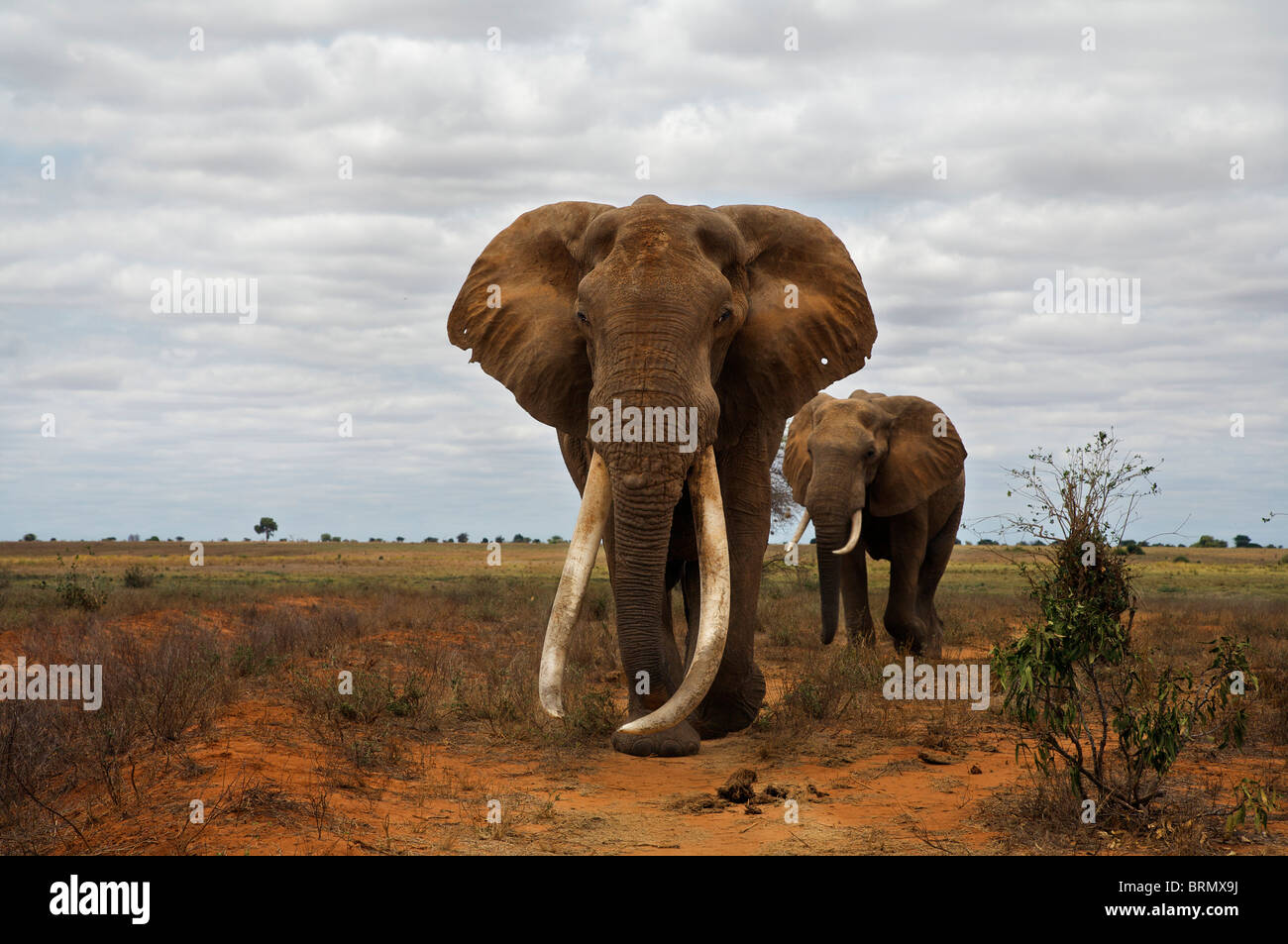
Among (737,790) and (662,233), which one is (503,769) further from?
(662,233)

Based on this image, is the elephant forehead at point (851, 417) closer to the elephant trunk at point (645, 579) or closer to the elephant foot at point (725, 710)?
the elephant foot at point (725, 710)

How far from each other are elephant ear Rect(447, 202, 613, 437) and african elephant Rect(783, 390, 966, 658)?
6199mm

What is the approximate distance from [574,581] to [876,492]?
8.66m

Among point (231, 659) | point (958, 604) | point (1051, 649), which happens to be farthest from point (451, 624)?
point (1051, 649)

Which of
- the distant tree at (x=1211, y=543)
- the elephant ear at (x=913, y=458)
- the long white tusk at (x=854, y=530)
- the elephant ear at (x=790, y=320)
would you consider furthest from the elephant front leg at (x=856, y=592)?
the distant tree at (x=1211, y=543)

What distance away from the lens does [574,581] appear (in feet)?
24.7

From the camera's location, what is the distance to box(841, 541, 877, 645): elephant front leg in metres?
15.4

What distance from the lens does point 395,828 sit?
6.29m

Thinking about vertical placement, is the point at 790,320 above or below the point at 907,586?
above

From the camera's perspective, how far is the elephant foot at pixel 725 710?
8922 mm

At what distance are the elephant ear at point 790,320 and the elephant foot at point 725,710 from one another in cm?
195

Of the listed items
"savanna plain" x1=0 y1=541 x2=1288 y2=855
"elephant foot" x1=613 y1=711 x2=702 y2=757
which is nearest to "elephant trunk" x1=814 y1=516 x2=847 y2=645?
"savanna plain" x1=0 y1=541 x2=1288 y2=855

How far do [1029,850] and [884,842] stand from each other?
711 millimetres

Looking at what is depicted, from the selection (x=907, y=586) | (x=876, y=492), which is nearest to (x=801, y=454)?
(x=876, y=492)
